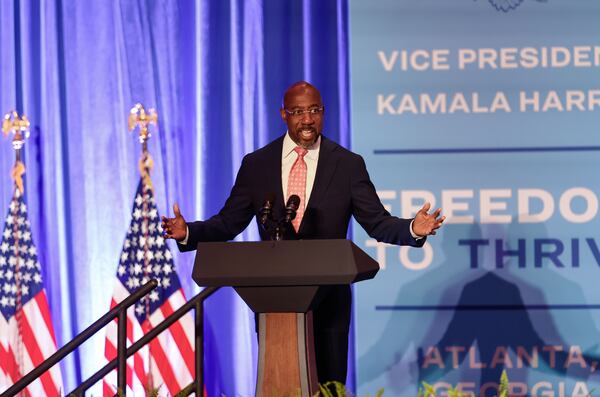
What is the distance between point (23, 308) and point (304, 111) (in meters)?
2.77

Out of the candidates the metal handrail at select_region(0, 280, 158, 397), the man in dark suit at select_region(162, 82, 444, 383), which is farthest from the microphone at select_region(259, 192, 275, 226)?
the metal handrail at select_region(0, 280, 158, 397)

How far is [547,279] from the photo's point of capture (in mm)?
5594

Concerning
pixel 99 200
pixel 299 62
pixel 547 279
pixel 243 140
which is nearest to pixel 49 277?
pixel 99 200

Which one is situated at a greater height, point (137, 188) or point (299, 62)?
point (299, 62)

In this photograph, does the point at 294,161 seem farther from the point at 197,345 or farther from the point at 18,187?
the point at 18,187

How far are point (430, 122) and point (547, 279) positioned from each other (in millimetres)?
1055

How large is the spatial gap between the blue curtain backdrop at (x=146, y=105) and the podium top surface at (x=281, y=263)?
8.24ft

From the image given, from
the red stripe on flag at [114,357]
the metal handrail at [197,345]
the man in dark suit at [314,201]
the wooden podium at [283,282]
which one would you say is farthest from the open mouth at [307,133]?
the red stripe on flag at [114,357]

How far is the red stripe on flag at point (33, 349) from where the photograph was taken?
19.1ft

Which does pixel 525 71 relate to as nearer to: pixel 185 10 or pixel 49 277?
pixel 185 10

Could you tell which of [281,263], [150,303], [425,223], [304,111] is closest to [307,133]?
[304,111]

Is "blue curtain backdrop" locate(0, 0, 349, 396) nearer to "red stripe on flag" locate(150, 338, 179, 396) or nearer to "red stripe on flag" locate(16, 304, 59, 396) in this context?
"red stripe on flag" locate(16, 304, 59, 396)

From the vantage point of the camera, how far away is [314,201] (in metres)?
3.83

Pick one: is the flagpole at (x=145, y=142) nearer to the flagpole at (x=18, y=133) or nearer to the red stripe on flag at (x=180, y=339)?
the red stripe on flag at (x=180, y=339)
